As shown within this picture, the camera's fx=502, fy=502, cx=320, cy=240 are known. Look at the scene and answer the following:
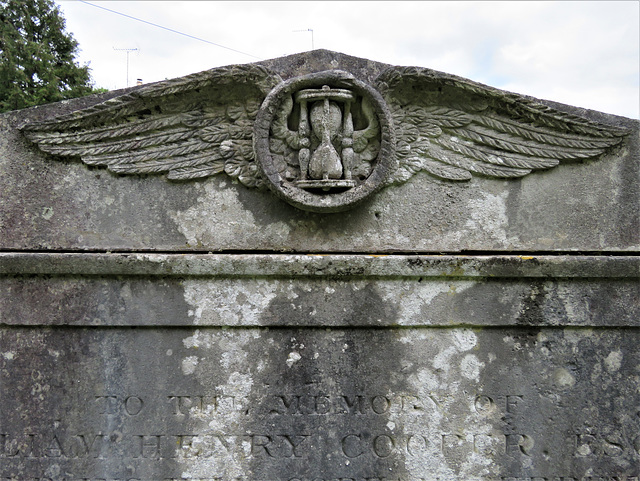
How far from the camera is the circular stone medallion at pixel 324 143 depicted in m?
2.59

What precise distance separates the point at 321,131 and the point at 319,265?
70 cm

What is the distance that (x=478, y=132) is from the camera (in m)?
2.78

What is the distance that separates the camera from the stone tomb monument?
255cm

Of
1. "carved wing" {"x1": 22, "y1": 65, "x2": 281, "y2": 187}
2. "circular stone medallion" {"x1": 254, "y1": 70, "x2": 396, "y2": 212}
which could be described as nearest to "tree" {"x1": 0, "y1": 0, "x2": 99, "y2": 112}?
"carved wing" {"x1": 22, "y1": 65, "x2": 281, "y2": 187}

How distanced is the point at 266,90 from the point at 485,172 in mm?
1261

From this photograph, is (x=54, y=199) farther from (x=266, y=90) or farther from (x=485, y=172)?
(x=485, y=172)

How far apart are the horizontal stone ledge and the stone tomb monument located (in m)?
0.01

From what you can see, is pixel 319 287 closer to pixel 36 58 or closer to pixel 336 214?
pixel 336 214

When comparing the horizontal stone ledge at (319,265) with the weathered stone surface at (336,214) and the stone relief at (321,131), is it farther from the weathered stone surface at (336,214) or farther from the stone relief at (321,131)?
the stone relief at (321,131)

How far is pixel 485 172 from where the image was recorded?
2725mm

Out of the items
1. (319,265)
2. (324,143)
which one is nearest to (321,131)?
(324,143)

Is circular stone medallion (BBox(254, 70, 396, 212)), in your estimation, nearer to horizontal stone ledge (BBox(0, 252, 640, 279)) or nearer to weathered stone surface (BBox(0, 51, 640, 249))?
weathered stone surface (BBox(0, 51, 640, 249))

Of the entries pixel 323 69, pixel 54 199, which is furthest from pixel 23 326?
pixel 323 69

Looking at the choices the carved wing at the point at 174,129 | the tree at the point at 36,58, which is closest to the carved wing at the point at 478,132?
the carved wing at the point at 174,129
